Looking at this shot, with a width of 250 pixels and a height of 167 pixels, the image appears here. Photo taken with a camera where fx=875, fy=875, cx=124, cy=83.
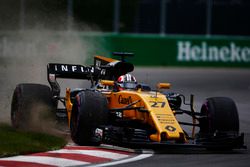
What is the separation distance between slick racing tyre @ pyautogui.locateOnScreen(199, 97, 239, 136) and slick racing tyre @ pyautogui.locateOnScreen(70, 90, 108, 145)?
1.52 meters

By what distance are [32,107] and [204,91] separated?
38.4ft

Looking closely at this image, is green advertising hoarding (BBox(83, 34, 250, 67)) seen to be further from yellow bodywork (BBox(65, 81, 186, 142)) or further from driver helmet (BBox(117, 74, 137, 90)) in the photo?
yellow bodywork (BBox(65, 81, 186, 142))

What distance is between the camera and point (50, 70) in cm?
1451

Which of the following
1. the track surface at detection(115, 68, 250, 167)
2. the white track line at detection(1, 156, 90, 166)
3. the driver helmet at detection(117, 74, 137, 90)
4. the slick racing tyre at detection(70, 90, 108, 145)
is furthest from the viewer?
the driver helmet at detection(117, 74, 137, 90)

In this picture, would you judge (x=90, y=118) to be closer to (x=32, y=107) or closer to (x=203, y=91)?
(x=32, y=107)

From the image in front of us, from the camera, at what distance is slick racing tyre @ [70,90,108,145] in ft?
38.7

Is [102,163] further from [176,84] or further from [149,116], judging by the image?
[176,84]

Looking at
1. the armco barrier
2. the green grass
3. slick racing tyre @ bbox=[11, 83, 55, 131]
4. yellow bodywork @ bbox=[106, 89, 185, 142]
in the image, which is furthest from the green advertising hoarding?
yellow bodywork @ bbox=[106, 89, 185, 142]

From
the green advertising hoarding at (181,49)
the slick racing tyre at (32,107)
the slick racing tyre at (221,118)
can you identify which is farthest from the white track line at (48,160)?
the green advertising hoarding at (181,49)

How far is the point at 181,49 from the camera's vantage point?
123 ft

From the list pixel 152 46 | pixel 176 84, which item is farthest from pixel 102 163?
pixel 152 46

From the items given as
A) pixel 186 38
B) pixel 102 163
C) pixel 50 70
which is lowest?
pixel 102 163

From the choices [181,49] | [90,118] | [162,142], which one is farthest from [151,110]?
[181,49]

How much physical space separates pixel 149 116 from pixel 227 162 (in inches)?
56.2
